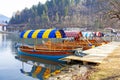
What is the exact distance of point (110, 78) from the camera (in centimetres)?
1304

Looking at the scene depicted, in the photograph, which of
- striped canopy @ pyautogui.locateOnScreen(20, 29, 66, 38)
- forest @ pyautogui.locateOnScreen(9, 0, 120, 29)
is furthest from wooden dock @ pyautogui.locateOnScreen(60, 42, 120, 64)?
forest @ pyautogui.locateOnScreen(9, 0, 120, 29)

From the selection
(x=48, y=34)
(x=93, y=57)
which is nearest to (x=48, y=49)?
(x=48, y=34)

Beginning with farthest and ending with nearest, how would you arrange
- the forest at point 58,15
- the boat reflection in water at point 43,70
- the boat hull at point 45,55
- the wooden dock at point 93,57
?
1. the forest at point 58,15
2. the boat hull at point 45,55
3. the boat reflection in water at point 43,70
4. the wooden dock at point 93,57

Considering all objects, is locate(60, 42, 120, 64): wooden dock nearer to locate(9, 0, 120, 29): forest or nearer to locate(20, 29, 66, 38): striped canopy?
locate(20, 29, 66, 38): striped canopy

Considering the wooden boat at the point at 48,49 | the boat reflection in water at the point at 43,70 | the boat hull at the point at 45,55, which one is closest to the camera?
the boat reflection in water at the point at 43,70

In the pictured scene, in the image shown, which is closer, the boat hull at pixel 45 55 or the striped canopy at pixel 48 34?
the boat hull at pixel 45 55

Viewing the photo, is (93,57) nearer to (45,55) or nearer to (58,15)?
(45,55)

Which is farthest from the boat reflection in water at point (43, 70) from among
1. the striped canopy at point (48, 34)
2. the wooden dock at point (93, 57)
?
the striped canopy at point (48, 34)

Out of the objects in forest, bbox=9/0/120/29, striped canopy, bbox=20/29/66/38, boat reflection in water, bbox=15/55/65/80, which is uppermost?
forest, bbox=9/0/120/29

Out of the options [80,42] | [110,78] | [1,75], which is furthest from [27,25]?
[110,78]

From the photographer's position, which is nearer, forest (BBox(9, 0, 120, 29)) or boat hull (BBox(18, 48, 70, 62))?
boat hull (BBox(18, 48, 70, 62))

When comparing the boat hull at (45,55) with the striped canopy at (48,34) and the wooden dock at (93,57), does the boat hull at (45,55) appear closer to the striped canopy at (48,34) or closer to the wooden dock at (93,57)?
the striped canopy at (48,34)

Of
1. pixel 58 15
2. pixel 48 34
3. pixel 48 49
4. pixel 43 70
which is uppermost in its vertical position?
pixel 58 15

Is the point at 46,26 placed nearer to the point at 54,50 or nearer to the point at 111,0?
the point at 54,50
